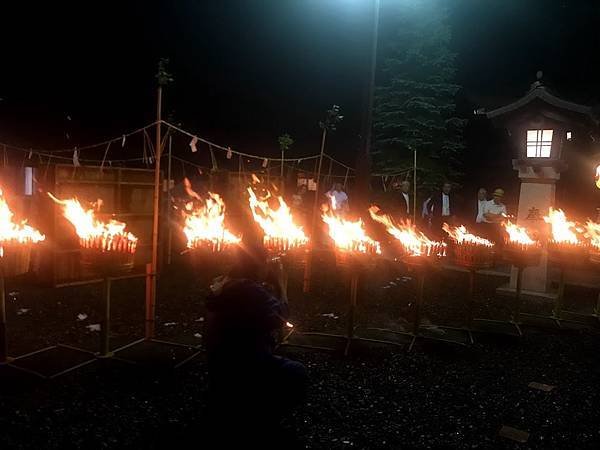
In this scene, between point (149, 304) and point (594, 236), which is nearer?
point (149, 304)

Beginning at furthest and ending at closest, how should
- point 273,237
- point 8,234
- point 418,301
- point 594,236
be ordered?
point 594,236 < point 418,301 < point 273,237 < point 8,234

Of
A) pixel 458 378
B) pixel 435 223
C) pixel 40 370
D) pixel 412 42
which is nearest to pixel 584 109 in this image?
pixel 435 223

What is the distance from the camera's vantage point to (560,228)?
1052 centimetres

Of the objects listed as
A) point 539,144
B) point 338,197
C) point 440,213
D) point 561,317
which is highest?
point 539,144

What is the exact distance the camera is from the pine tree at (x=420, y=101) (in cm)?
2670

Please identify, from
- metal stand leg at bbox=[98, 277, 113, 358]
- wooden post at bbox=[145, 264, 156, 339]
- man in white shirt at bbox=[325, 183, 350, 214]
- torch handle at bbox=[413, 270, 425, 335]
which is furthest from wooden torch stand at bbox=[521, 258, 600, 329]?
man in white shirt at bbox=[325, 183, 350, 214]

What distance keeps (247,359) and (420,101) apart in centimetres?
2456

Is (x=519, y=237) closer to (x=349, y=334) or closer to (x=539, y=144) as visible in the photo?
(x=349, y=334)

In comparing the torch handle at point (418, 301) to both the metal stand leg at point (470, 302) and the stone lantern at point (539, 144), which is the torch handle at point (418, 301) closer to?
the metal stand leg at point (470, 302)

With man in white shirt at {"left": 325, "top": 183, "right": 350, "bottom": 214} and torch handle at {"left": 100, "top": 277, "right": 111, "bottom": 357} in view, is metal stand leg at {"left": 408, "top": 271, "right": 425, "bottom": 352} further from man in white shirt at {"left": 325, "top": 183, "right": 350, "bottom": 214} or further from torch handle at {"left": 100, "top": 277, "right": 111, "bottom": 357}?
man in white shirt at {"left": 325, "top": 183, "right": 350, "bottom": 214}

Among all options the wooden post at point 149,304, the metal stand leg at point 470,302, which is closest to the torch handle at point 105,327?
the wooden post at point 149,304

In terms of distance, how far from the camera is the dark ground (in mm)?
5105

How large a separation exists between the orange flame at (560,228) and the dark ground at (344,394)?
5.71ft

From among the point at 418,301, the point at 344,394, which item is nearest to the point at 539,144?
the point at 418,301
